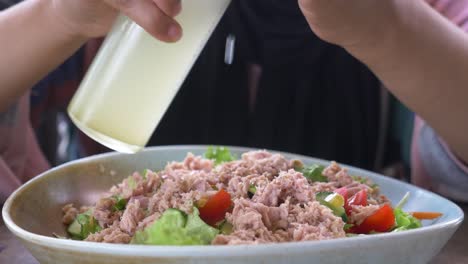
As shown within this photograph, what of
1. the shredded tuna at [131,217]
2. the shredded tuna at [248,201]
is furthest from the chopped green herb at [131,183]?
the shredded tuna at [131,217]

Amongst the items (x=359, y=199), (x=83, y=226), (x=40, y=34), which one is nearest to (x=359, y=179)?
(x=359, y=199)

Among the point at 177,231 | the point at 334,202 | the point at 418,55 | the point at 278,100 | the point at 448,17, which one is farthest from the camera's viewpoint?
the point at 278,100

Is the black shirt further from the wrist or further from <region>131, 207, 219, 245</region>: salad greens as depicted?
<region>131, 207, 219, 245</region>: salad greens

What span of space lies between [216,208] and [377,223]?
0.60 feet

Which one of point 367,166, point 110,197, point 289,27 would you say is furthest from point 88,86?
point 367,166

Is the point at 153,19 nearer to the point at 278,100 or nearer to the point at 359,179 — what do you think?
the point at 359,179

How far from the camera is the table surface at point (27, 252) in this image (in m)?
0.70

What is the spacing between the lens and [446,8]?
3.71 feet

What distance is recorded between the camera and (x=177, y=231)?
1.84 ft

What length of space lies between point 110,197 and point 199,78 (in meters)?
0.71

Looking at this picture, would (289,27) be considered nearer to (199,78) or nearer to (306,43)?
(306,43)

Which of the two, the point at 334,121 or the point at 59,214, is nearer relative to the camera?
the point at 59,214

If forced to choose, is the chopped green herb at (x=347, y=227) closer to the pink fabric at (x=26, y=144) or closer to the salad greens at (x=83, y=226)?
the salad greens at (x=83, y=226)

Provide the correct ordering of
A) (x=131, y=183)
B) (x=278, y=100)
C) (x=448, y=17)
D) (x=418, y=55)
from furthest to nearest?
(x=278, y=100) → (x=448, y=17) → (x=418, y=55) → (x=131, y=183)
